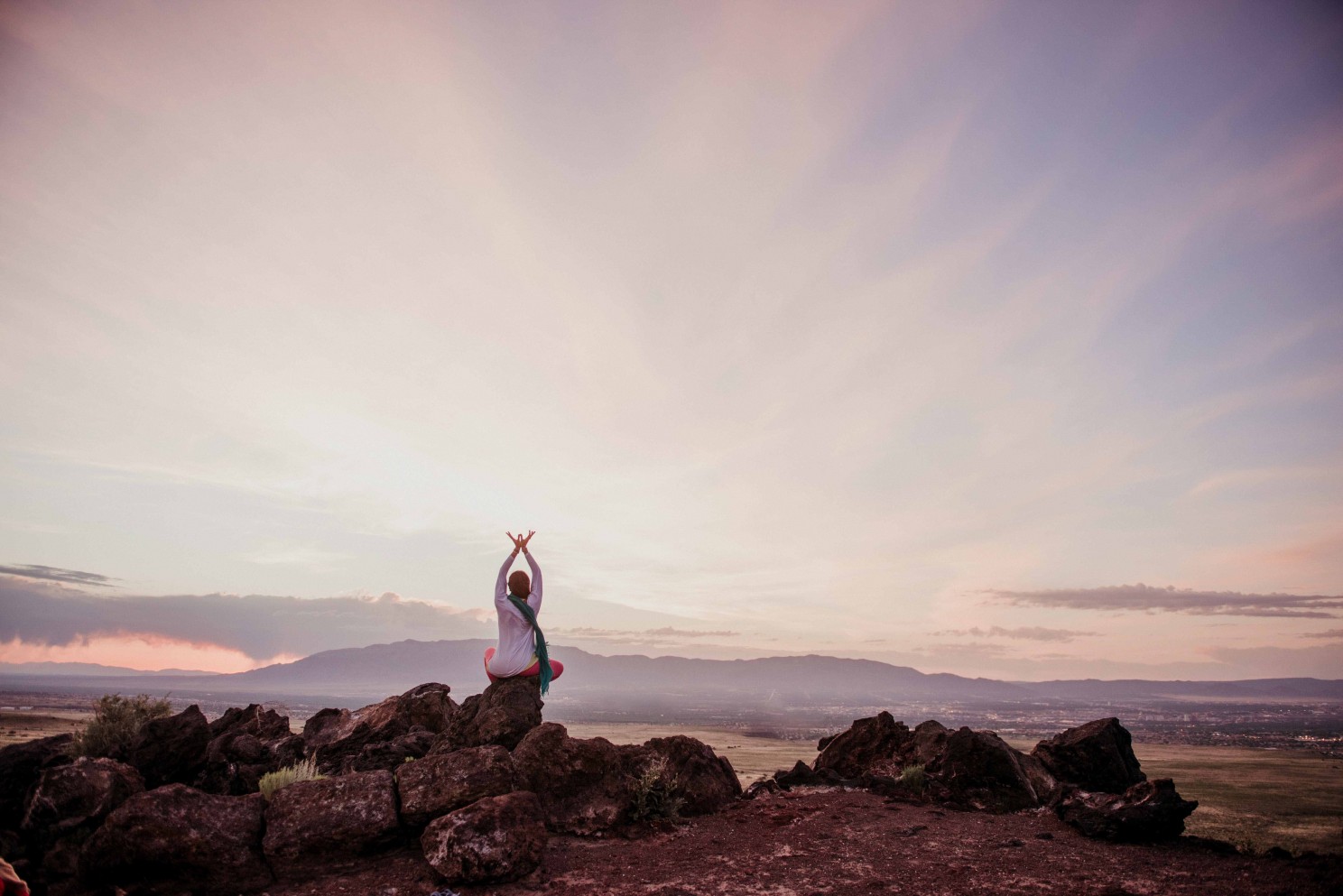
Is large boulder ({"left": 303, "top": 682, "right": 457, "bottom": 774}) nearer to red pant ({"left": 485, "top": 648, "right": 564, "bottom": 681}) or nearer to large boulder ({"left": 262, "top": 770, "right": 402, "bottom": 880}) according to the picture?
red pant ({"left": 485, "top": 648, "right": 564, "bottom": 681})

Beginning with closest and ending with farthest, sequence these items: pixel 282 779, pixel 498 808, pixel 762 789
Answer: pixel 498 808, pixel 282 779, pixel 762 789

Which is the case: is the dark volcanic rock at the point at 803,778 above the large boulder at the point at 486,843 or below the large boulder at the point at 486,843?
below

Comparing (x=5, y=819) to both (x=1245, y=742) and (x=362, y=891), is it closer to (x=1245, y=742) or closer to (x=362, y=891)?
(x=362, y=891)

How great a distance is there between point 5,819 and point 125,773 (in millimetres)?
1484

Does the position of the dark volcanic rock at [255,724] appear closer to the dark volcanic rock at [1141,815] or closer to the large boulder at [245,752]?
the large boulder at [245,752]

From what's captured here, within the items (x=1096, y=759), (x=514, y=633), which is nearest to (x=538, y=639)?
(x=514, y=633)

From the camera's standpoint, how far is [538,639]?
14.3 m

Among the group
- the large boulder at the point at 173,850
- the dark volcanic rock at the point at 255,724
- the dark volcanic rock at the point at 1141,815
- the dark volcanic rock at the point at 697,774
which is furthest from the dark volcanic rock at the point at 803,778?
the dark volcanic rock at the point at 255,724

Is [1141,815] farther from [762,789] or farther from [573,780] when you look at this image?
[573,780]

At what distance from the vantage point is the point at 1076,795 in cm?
1355

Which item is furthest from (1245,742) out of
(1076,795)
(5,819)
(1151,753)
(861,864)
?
(5,819)

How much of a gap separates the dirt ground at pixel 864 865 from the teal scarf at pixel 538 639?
148 inches

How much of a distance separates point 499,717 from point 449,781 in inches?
121

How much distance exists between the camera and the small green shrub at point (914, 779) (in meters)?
15.2
